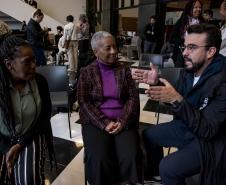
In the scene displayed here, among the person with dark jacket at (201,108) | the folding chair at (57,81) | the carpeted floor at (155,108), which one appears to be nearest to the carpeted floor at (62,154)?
the folding chair at (57,81)

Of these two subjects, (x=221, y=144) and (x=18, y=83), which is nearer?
(x=221, y=144)

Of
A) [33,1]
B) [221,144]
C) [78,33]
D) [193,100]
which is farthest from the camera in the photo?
[33,1]

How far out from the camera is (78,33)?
18.8ft

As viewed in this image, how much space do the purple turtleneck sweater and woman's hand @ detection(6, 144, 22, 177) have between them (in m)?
0.64

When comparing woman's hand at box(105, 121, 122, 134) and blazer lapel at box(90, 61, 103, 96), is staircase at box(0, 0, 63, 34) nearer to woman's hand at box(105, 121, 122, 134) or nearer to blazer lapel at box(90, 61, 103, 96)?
blazer lapel at box(90, 61, 103, 96)

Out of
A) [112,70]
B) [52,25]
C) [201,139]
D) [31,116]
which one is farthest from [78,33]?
[52,25]

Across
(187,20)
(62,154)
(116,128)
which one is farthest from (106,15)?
(116,128)

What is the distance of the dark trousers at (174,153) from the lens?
138 cm

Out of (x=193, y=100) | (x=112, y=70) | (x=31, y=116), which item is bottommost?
(x=31, y=116)

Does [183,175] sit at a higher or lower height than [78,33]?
lower

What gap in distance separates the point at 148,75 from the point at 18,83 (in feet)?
2.60

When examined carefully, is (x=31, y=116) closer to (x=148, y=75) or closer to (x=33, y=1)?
(x=148, y=75)

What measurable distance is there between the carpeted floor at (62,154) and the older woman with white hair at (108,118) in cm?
52

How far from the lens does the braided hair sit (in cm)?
138
